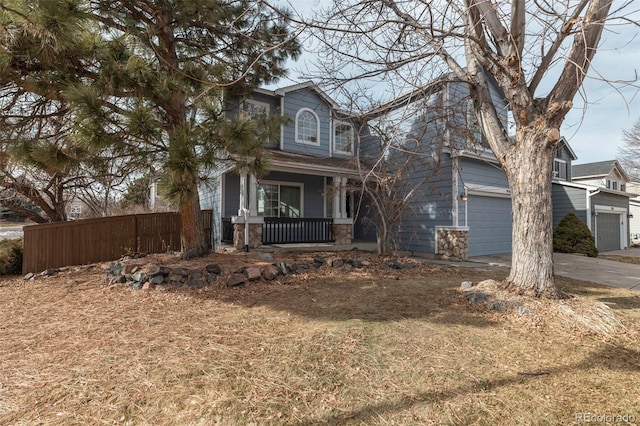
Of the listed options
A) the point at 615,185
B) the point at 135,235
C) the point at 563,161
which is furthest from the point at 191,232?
the point at 615,185

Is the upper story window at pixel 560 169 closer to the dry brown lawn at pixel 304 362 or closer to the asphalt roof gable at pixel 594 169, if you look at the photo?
the asphalt roof gable at pixel 594 169

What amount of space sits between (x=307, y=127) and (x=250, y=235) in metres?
5.10

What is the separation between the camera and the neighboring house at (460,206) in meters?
9.81

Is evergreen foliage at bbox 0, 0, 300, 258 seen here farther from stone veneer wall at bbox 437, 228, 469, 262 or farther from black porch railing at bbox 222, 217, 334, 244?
stone veneer wall at bbox 437, 228, 469, 262

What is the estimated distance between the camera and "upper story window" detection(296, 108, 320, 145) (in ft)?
38.7

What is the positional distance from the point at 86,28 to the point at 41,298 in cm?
416

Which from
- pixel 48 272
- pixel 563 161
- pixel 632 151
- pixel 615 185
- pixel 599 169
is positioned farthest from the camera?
pixel 632 151

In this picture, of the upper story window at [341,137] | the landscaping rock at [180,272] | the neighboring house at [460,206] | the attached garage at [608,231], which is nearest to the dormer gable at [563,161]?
the attached garage at [608,231]

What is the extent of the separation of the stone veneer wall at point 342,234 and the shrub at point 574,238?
840cm

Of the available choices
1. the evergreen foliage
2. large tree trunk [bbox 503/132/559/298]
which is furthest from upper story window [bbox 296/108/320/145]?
large tree trunk [bbox 503/132/559/298]

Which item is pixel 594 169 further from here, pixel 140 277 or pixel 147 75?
pixel 140 277

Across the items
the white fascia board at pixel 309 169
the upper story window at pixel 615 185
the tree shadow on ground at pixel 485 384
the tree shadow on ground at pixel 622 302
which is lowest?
the tree shadow on ground at pixel 485 384

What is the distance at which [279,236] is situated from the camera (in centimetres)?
1013

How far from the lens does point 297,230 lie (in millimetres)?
10508
